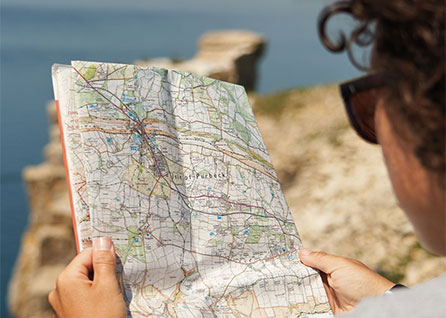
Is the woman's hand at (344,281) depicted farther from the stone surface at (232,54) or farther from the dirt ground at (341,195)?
the stone surface at (232,54)

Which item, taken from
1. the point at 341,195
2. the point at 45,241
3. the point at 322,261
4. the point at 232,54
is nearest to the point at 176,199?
the point at 322,261

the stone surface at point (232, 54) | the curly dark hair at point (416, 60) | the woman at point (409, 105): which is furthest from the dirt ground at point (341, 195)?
the stone surface at point (232, 54)

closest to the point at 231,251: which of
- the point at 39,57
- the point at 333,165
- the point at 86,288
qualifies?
the point at 86,288

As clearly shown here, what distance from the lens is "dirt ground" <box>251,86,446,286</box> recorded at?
419cm

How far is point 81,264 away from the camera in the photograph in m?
1.35

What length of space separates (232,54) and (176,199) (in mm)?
10618

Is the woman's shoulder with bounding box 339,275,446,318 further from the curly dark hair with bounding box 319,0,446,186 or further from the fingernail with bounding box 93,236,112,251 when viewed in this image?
the fingernail with bounding box 93,236,112,251

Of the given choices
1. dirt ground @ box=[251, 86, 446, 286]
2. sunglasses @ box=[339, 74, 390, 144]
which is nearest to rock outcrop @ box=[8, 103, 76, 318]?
dirt ground @ box=[251, 86, 446, 286]

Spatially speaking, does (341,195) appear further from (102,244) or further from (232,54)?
(232,54)

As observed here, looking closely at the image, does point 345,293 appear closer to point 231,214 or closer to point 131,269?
point 231,214

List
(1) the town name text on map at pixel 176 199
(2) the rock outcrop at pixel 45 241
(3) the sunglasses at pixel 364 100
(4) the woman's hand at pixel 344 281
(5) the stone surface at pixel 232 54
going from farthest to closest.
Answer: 1. (5) the stone surface at pixel 232 54
2. (2) the rock outcrop at pixel 45 241
3. (4) the woman's hand at pixel 344 281
4. (1) the town name text on map at pixel 176 199
5. (3) the sunglasses at pixel 364 100

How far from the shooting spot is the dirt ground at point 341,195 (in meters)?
4.19

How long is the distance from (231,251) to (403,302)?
77cm

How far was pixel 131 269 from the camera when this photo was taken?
1384 mm
